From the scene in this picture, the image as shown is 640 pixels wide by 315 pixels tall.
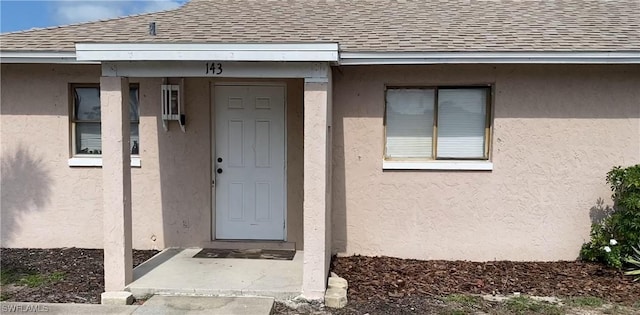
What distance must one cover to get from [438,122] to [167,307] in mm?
4183

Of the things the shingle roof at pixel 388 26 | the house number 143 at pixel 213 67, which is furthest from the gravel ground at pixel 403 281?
the shingle roof at pixel 388 26

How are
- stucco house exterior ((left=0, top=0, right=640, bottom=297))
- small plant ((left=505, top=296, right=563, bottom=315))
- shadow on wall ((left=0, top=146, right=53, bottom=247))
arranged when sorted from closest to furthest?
small plant ((left=505, top=296, right=563, bottom=315)) → stucco house exterior ((left=0, top=0, right=640, bottom=297)) → shadow on wall ((left=0, top=146, right=53, bottom=247))

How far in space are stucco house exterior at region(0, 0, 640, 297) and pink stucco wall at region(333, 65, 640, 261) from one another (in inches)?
0.8

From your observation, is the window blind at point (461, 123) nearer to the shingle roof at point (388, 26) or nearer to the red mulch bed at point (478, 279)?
the shingle roof at point (388, 26)

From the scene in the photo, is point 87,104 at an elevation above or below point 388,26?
below

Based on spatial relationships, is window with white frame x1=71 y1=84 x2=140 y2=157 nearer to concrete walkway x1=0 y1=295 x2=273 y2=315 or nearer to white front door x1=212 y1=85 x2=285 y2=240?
white front door x1=212 y1=85 x2=285 y2=240

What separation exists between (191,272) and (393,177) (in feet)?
9.71

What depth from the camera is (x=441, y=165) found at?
6262mm

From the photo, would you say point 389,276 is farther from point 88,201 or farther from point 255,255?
point 88,201

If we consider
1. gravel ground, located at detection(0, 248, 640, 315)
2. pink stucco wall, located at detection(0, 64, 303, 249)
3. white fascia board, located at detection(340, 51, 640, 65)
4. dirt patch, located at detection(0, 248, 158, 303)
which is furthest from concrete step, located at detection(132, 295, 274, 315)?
white fascia board, located at detection(340, 51, 640, 65)

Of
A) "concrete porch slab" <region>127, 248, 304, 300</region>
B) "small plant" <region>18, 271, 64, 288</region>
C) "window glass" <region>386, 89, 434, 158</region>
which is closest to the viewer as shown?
"concrete porch slab" <region>127, 248, 304, 300</region>

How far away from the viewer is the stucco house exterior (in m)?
6.07

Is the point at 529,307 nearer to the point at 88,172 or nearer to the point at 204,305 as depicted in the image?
the point at 204,305

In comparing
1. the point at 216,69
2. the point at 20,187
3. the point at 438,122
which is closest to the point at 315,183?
the point at 216,69
